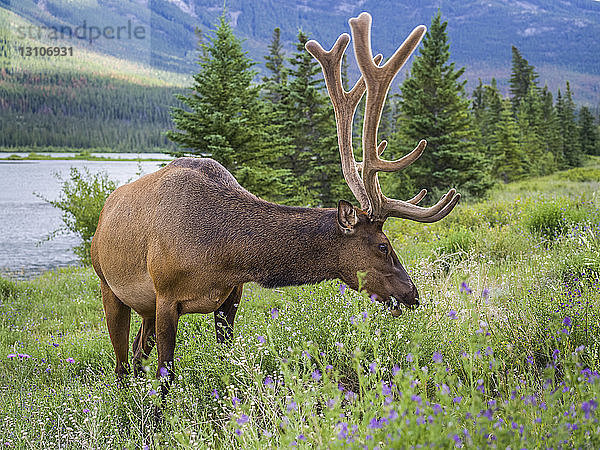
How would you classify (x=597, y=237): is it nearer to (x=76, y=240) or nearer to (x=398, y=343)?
(x=398, y=343)

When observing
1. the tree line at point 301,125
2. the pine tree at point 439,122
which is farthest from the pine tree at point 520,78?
the pine tree at point 439,122

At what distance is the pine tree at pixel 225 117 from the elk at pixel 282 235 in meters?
11.7

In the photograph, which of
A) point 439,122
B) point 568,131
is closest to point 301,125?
point 439,122

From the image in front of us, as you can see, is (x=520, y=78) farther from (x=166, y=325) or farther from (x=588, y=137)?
(x=166, y=325)

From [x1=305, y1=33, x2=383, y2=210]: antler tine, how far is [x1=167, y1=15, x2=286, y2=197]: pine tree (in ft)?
38.1

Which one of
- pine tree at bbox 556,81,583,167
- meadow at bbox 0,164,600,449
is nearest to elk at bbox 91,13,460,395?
meadow at bbox 0,164,600,449

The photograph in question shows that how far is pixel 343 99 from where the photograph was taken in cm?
399

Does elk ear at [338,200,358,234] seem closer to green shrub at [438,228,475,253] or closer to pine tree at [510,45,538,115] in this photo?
green shrub at [438,228,475,253]

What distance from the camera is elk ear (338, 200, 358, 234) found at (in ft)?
11.4

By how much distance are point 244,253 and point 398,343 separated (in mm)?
1201

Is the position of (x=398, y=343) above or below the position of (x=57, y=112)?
below

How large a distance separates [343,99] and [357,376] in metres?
1.99

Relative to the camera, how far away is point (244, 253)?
3621 millimetres

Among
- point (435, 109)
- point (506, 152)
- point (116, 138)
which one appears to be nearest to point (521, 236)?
point (435, 109)
